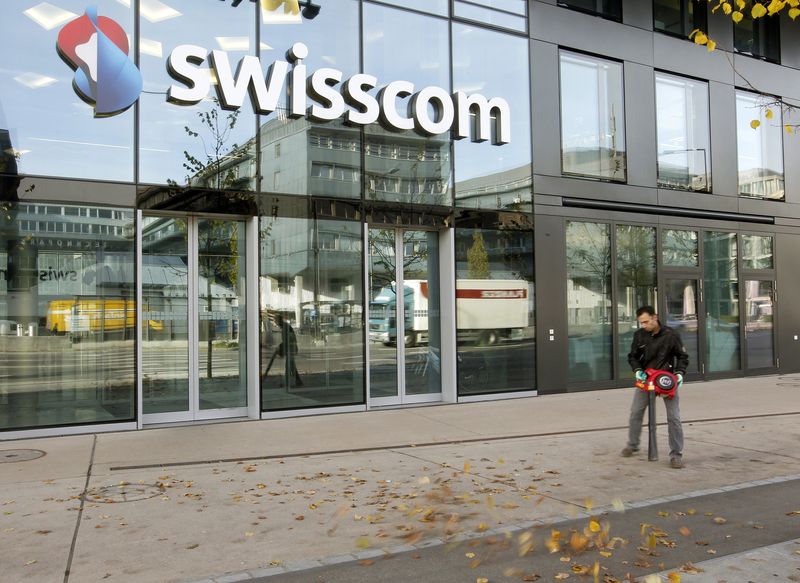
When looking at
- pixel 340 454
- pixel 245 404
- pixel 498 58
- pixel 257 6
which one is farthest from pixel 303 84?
pixel 340 454

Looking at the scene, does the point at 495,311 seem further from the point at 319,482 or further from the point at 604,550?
the point at 604,550

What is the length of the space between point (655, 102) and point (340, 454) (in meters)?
11.6

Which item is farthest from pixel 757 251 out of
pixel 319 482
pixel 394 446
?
pixel 319 482

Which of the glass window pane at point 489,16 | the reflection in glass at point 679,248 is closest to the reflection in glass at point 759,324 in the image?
the reflection in glass at point 679,248

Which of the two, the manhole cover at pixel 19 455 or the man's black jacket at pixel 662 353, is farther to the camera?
the manhole cover at pixel 19 455

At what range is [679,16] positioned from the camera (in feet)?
55.3

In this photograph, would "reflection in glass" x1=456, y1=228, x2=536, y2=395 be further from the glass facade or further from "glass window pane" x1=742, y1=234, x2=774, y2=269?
"glass window pane" x1=742, y1=234, x2=774, y2=269

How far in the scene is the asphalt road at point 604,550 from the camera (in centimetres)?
467

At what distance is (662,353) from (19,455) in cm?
748

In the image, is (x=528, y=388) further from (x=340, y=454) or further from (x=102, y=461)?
(x=102, y=461)

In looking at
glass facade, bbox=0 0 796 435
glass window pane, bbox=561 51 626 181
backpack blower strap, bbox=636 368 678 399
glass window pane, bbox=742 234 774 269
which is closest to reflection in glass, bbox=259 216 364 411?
glass facade, bbox=0 0 796 435

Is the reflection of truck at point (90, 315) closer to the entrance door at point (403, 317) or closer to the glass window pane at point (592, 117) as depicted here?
the entrance door at point (403, 317)

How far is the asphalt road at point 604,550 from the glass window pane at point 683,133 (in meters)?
11.6

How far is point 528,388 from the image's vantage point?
14.0 meters
